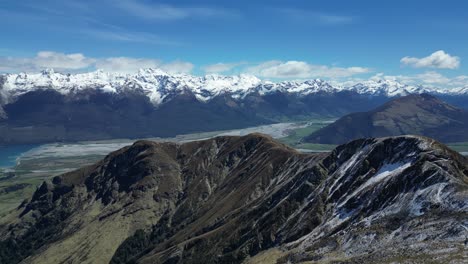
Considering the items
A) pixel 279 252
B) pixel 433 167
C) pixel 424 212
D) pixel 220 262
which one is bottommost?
pixel 220 262

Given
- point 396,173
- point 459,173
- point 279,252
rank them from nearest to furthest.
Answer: point 459,173
point 396,173
point 279,252

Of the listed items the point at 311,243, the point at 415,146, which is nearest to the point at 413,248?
the point at 311,243

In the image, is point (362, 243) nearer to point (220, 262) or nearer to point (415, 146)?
point (415, 146)

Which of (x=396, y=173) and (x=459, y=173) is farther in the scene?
(x=396, y=173)

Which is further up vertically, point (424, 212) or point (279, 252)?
point (424, 212)

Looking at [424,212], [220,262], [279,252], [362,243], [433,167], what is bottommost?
[220,262]

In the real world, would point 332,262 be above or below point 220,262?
above

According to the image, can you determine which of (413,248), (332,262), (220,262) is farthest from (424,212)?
(220,262)

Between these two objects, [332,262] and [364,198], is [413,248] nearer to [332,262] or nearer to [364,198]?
[332,262]

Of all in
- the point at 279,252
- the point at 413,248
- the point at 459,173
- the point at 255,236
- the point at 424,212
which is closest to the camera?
the point at 413,248
